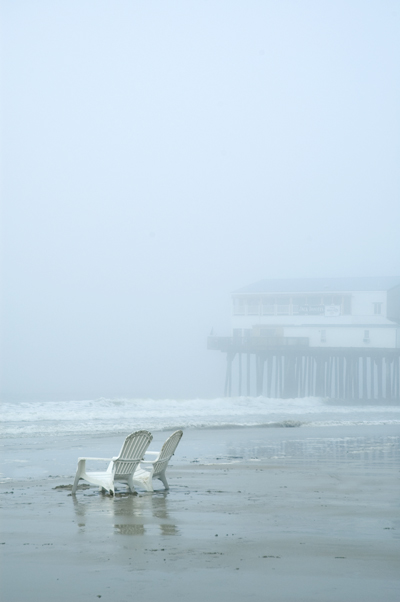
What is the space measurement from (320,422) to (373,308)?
24.8 meters

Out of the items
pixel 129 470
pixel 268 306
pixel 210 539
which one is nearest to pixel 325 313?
pixel 268 306

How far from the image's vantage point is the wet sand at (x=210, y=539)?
4.43 m

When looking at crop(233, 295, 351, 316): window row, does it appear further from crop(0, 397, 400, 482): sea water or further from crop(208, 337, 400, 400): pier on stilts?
crop(0, 397, 400, 482): sea water

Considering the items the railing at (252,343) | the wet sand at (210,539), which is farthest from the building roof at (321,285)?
the wet sand at (210,539)

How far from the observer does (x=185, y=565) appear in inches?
196

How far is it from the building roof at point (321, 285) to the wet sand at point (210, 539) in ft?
141

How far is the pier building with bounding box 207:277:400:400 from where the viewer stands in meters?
49.8

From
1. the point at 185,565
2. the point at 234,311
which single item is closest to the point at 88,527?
the point at 185,565

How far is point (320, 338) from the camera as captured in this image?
A: 51.4 m

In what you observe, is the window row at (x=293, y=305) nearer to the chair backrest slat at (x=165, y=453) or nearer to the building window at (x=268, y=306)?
the building window at (x=268, y=306)

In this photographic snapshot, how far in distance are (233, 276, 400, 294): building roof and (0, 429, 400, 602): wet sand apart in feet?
141

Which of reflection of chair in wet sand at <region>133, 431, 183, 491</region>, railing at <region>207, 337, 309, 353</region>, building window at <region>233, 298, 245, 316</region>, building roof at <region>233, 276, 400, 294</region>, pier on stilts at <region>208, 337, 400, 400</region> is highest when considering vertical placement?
building roof at <region>233, 276, 400, 294</region>

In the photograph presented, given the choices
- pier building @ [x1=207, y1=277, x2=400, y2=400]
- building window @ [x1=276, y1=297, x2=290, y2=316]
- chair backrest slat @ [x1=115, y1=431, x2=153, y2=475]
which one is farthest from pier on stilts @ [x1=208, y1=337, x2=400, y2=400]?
chair backrest slat @ [x1=115, y1=431, x2=153, y2=475]

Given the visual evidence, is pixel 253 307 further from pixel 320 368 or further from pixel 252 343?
pixel 320 368
